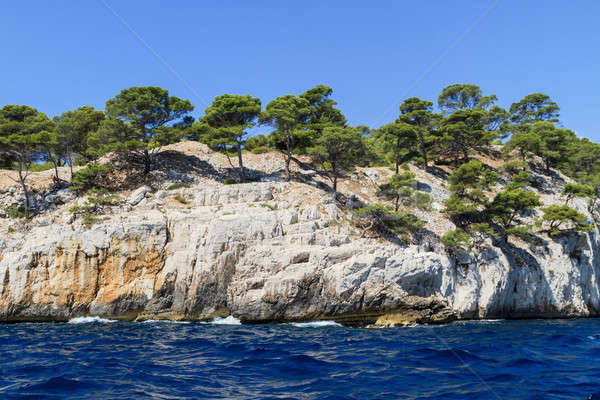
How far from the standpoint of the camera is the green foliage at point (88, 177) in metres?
35.1

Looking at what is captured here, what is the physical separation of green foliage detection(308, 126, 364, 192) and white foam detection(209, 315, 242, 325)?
18.3 metres

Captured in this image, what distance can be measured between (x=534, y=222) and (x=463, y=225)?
877cm

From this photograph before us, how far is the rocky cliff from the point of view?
26.6 meters

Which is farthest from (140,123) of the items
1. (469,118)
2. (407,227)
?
(469,118)

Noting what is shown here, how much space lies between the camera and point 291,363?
1452 centimetres

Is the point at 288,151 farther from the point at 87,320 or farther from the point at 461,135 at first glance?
the point at 461,135

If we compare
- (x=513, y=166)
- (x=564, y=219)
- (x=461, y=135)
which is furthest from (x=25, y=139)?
(x=513, y=166)

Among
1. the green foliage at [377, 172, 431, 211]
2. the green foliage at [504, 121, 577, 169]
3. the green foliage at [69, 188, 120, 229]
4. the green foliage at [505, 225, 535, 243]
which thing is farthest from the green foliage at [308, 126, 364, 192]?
the green foliage at [504, 121, 577, 169]

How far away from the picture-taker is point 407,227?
110ft

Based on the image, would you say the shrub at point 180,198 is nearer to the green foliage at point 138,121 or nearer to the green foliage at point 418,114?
the green foliage at point 138,121

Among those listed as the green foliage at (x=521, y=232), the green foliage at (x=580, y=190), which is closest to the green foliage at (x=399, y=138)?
the green foliage at (x=521, y=232)

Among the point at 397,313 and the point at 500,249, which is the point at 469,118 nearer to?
the point at 500,249

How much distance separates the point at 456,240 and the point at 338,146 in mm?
15022

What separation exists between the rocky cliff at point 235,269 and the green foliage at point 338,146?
7644mm
